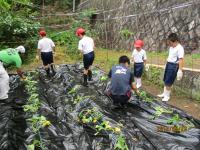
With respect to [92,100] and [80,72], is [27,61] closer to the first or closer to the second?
[80,72]

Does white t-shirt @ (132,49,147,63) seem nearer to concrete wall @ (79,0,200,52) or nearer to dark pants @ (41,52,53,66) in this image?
Result: concrete wall @ (79,0,200,52)

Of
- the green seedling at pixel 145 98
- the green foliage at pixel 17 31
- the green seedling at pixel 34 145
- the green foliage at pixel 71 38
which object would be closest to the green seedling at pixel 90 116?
the green seedling at pixel 34 145

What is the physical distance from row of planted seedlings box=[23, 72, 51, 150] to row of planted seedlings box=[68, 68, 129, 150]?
0.79 metres

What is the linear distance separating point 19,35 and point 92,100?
8864mm

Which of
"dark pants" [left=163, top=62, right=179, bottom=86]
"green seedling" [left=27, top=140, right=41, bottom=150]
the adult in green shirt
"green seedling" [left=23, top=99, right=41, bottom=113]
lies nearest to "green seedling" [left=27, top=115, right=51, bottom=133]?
"green seedling" [left=27, top=140, right=41, bottom=150]

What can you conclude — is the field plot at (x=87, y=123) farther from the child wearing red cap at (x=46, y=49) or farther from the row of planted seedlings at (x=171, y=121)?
the child wearing red cap at (x=46, y=49)

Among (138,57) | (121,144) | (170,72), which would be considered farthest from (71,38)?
(121,144)

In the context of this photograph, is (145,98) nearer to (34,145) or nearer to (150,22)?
(34,145)

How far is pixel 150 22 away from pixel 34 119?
8567 millimetres

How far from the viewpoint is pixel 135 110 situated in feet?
24.2

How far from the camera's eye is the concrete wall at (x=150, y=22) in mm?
11375

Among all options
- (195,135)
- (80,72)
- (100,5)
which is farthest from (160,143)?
(100,5)

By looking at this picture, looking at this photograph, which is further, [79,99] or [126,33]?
[126,33]

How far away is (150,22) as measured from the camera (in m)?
13.6
